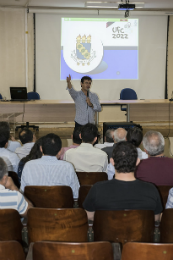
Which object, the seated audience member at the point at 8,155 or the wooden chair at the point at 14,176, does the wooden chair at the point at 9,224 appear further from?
the seated audience member at the point at 8,155

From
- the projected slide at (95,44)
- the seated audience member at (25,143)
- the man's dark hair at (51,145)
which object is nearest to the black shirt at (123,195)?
the man's dark hair at (51,145)

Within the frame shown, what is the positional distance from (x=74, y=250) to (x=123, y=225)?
455 millimetres

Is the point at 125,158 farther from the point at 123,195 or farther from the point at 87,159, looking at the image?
the point at 87,159

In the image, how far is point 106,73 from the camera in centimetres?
848

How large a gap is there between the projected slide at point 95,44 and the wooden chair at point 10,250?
7.33m

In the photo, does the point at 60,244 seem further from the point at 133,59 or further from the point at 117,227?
the point at 133,59

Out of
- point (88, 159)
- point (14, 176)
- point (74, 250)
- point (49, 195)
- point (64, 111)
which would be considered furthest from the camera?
point (64, 111)

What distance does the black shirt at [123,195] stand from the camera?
1699mm

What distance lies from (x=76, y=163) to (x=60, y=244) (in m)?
1.68

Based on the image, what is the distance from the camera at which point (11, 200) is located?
175 cm

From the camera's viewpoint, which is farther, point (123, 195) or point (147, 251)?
point (123, 195)

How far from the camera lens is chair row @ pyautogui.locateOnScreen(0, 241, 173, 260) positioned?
1189mm

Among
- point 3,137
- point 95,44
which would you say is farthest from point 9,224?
point 95,44

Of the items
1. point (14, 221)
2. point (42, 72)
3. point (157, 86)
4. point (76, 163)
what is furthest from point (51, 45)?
point (14, 221)
